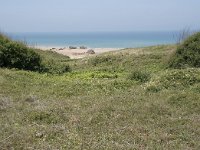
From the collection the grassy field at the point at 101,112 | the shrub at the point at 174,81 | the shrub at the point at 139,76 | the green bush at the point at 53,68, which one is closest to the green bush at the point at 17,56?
the green bush at the point at 53,68

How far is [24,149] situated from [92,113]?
260cm

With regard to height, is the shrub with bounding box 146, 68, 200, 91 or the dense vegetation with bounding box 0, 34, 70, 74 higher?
the dense vegetation with bounding box 0, 34, 70, 74

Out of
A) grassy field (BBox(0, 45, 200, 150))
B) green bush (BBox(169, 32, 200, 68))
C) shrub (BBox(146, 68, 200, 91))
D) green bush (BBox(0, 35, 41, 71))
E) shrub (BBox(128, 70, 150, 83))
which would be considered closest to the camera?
grassy field (BBox(0, 45, 200, 150))

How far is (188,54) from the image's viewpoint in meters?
17.7

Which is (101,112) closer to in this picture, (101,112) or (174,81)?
(101,112)

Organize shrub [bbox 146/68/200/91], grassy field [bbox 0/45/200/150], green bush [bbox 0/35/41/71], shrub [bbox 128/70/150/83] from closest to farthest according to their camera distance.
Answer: grassy field [bbox 0/45/200/150] < shrub [bbox 146/68/200/91] < shrub [bbox 128/70/150/83] < green bush [bbox 0/35/41/71]

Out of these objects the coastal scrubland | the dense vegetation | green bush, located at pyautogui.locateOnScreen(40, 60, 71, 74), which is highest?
the dense vegetation

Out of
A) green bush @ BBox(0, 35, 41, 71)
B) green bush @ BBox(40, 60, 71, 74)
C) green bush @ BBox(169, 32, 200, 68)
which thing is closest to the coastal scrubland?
green bush @ BBox(0, 35, 41, 71)

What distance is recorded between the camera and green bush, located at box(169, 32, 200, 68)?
57.5 feet

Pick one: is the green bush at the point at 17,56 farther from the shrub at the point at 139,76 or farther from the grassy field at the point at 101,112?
the shrub at the point at 139,76

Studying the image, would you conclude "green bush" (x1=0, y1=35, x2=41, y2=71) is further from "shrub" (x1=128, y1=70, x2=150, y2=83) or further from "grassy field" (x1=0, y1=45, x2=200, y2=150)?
"shrub" (x1=128, y1=70, x2=150, y2=83)

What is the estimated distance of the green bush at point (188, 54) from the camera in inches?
689

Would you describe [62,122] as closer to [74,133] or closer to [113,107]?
[74,133]

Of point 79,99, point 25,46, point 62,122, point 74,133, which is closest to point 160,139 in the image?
point 74,133
